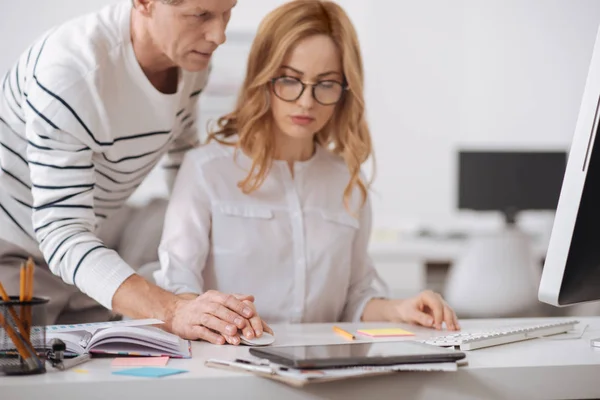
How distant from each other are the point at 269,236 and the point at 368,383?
853 millimetres

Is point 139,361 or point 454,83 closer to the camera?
point 139,361

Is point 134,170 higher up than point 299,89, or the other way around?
point 299,89

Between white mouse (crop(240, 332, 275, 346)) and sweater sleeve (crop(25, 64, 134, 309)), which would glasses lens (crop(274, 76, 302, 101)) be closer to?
sweater sleeve (crop(25, 64, 134, 309))

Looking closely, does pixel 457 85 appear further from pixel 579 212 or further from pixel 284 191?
pixel 579 212

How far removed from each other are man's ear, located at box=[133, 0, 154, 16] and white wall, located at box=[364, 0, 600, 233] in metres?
3.31

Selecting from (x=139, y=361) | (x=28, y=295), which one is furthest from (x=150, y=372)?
(x=28, y=295)

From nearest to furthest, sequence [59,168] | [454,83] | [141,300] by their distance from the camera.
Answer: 1. [141,300]
2. [59,168]
3. [454,83]

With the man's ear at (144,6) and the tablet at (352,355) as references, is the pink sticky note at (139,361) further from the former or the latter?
the man's ear at (144,6)

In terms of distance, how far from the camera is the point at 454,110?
16.5 ft

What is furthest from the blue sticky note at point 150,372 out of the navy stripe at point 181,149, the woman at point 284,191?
the navy stripe at point 181,149

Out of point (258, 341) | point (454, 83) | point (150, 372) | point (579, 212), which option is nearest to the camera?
point (150, 372)

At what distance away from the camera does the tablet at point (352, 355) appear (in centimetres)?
103

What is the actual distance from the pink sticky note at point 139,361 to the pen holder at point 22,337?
111 mm

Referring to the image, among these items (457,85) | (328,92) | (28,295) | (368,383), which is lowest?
(368,383)
